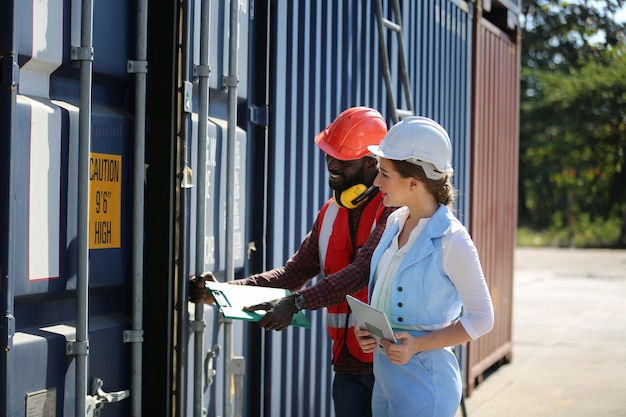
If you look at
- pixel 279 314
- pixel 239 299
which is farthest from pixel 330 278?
pixel 239 299

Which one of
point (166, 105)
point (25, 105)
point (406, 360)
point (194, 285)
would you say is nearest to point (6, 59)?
point (25, 105)

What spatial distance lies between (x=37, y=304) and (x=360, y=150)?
4.93 ft

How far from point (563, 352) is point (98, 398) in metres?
7.73

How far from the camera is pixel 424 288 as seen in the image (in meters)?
3.22

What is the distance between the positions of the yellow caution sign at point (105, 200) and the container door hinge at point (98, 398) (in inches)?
18.9

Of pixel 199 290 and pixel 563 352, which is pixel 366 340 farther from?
pixel 563 352

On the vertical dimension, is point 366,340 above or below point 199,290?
below

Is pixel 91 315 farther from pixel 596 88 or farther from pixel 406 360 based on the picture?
pixel 596 88

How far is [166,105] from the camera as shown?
3.60m

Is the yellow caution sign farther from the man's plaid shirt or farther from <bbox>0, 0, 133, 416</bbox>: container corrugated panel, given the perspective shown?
the man's plaid shirt

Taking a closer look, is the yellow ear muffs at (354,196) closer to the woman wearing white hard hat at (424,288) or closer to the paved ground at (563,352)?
the woman wearing white hard hat at (424,288)

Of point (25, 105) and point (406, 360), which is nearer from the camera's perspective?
point (25, 105)

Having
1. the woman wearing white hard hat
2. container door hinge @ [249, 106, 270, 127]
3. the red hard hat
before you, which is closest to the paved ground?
container door hinge @ [249, 106, 270, 127]

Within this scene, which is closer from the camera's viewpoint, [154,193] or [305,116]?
[154,193]
